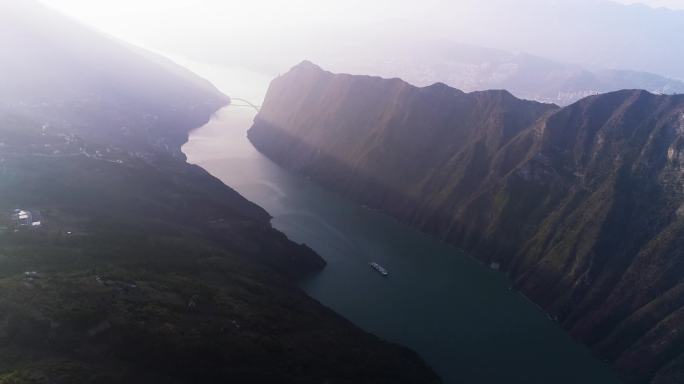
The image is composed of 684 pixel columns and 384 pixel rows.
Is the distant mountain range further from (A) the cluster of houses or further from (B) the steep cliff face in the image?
(B) the steep cliff face

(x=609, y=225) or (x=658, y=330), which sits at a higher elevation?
(x=609, y=225)

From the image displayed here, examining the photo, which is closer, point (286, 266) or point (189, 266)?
point (189, 266)

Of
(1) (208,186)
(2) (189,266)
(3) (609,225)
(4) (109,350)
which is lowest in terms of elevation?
(1) (208,186)

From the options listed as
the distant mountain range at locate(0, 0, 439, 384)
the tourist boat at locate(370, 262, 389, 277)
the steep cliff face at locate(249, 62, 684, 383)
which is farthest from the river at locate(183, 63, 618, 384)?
the distant mountain range at locate(0, 0, 439, 384)

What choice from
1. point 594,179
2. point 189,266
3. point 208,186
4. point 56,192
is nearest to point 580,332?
point 594,179

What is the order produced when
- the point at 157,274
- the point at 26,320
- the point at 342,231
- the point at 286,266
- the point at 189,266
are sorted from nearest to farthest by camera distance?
the point at 26,320, the point at 157,274, the point at 189,266, the point at 286,266, the point at 342,231

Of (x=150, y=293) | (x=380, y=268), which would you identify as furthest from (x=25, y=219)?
(x=380, y=268)

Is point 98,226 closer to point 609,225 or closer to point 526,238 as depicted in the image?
point 526,238

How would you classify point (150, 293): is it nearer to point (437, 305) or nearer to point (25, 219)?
point (25, 219)
